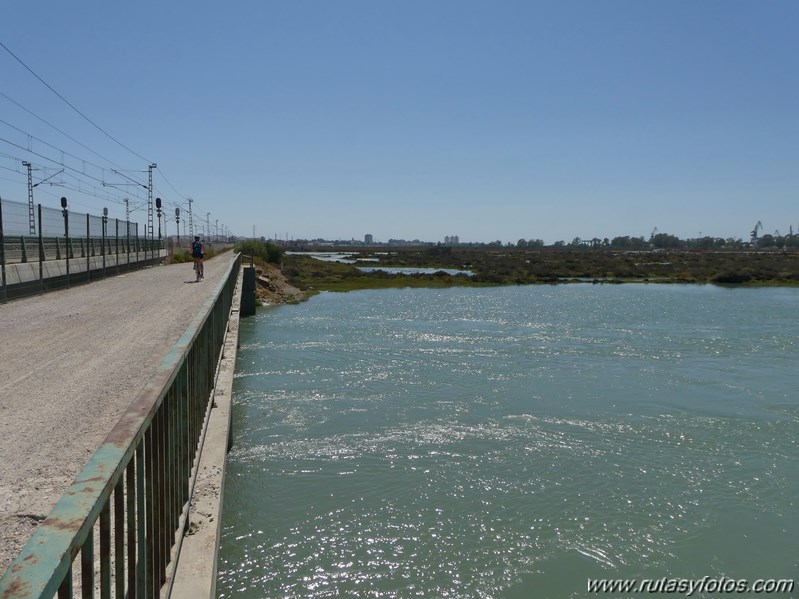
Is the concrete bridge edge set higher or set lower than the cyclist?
lower

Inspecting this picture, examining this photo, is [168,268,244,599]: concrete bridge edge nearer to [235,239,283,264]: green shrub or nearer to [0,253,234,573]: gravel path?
[0,253,234,573]: gravel path

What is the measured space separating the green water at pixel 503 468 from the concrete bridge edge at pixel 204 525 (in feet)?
5.50

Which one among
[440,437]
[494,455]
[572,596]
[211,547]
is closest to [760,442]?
[494,455]

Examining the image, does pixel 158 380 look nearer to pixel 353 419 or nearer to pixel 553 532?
pixel 553 532

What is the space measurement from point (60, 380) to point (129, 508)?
6481 mm

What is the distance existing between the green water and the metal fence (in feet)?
19.8

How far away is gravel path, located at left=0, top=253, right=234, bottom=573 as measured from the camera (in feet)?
17.1

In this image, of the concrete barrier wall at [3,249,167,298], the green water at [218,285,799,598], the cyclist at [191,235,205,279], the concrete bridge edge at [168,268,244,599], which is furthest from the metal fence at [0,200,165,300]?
the concrete bridge edge at [168,268,244,599]

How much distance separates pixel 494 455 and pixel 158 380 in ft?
29.1

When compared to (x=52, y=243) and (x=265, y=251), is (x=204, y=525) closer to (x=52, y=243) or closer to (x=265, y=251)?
(x=52, y=243)

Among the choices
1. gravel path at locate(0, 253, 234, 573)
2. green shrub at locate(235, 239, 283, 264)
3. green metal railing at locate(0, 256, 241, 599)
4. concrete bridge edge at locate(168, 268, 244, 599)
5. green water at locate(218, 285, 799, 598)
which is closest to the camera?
green metal railing at locate(0, 256, 241, 599)

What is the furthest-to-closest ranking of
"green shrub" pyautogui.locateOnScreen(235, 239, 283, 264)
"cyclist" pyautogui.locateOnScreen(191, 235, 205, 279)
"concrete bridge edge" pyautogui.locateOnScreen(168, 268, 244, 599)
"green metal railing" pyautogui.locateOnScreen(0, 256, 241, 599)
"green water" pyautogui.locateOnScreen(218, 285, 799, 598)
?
"green shrub" pyautogui.locateOnScreen(235, 239, 283, 264), "cyclist" pyautogui.locateOnScreen(191, 235, 205, 279), "green water" pyautogui.locateOnScreen(218, 285, 799, 598), "concrete bridge edge" pyautogui.locateOnScreen(168, 268, 244, 599), "green metal railing" pyautogui.locateOnScreen(0, 256, 241, 599)

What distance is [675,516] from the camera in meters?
9.65

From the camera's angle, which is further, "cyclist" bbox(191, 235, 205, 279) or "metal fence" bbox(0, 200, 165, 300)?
"cyclist" bbox(191, 235, 205, 279)
